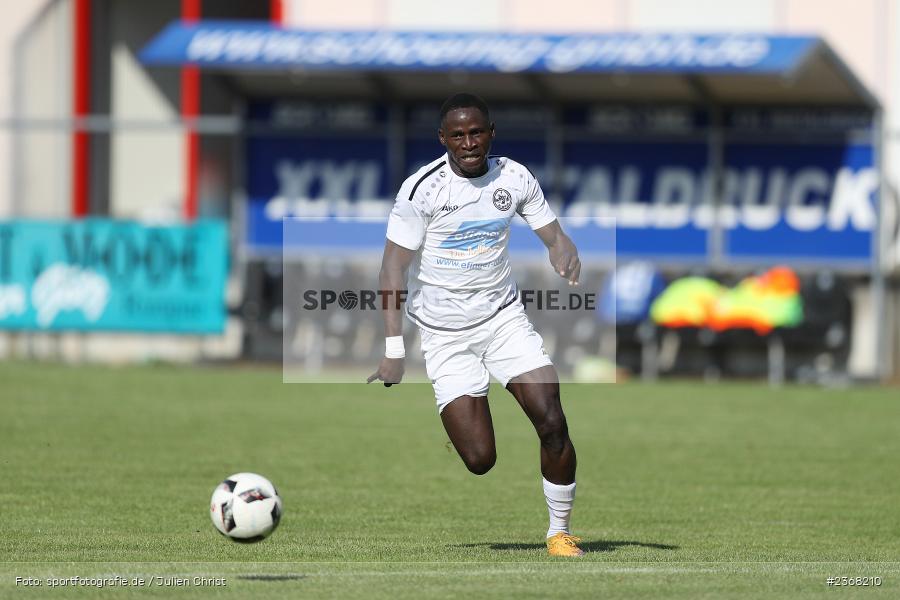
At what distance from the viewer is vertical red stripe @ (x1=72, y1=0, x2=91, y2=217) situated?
30906 millimetres

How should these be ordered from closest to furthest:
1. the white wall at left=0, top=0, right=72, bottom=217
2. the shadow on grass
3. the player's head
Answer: the player's head, the shadow on grass, the white wall at left=0, top=0, right=72, bottom=217

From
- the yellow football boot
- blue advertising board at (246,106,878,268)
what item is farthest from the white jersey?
blue advertising board at (246,106,878,268)

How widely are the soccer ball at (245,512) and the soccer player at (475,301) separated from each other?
109cm

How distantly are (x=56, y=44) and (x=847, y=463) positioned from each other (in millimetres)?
20320

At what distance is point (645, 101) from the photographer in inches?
1062

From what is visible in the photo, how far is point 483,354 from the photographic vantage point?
32.1 ft

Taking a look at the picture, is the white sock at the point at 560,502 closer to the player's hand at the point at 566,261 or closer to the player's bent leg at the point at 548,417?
the player's bent leg at the point at 548,417

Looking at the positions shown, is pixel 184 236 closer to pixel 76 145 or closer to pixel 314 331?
pixel 314 331

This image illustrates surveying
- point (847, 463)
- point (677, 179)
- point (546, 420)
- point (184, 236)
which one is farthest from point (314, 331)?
point (546, 420)

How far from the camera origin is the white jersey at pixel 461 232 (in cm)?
955

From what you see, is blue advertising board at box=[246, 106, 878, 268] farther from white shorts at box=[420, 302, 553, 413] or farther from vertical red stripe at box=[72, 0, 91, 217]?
white shorts at box=[420, 302, 553, 413]

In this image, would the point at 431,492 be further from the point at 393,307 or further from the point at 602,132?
the point at 602,132

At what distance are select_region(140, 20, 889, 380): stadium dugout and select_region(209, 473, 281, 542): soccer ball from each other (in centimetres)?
1620

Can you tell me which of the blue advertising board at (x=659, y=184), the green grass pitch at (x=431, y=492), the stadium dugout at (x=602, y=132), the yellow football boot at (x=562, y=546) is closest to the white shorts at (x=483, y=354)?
the green grass pitch at (x=431, y=492)
